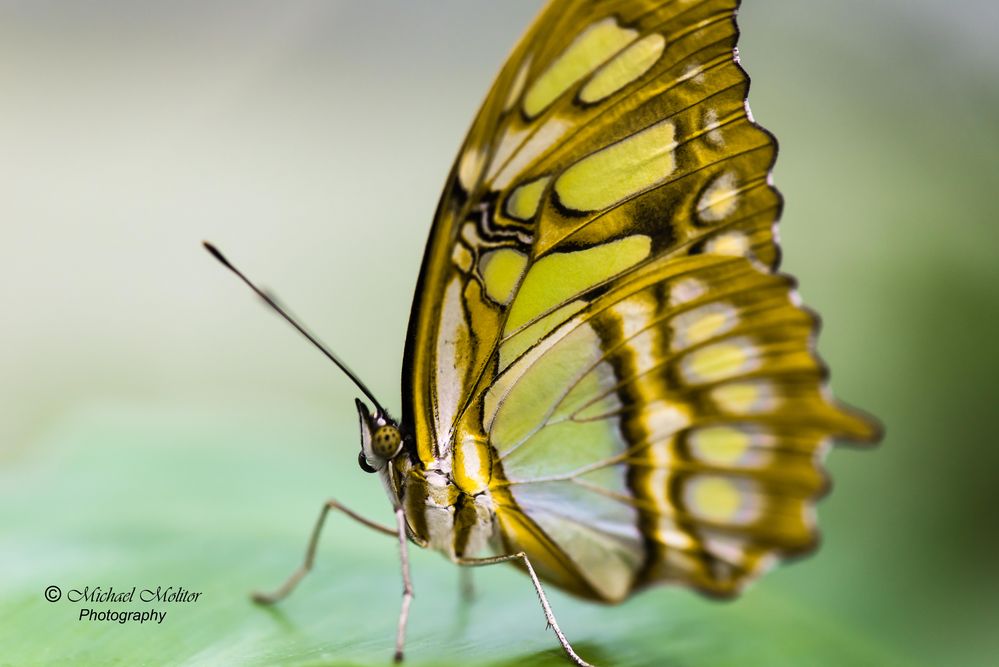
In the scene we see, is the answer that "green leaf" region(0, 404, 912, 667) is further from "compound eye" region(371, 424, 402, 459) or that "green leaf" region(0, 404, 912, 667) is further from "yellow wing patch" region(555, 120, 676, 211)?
"yellow wing patch" region(555, 120, 676, 211)

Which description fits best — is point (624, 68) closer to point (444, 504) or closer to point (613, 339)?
point (613, 339)

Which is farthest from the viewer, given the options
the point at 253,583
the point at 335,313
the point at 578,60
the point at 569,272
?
the point at 335,313

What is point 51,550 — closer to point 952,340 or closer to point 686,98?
point 686,98

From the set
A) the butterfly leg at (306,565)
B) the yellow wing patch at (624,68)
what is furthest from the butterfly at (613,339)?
the butterfly leg at (306,565)

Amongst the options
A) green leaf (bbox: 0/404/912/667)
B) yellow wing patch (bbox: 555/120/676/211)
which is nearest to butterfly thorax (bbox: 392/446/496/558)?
green leaf (bbox: 0/404/912/667)

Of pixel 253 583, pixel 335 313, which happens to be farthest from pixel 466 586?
pixel 335 313
